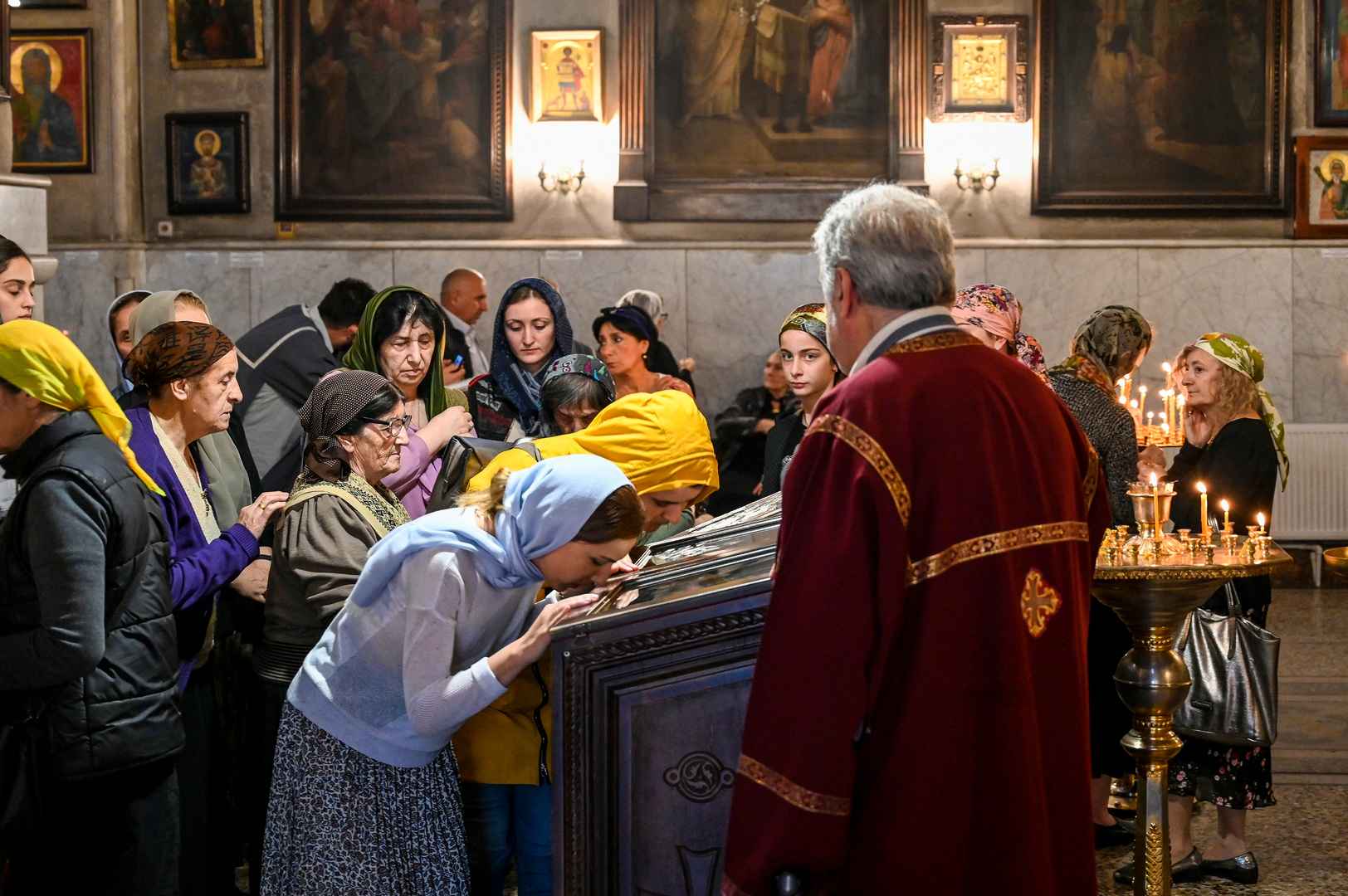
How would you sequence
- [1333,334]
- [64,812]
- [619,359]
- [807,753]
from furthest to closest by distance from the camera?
[1333,334] < [619,359] < [64,812] < [807,753]

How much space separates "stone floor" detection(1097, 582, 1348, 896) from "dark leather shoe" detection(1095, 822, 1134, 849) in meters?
0.03

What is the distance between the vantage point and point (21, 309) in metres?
4.47

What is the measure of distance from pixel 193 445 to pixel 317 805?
1.64 meters

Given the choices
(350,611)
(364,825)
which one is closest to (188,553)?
(350,611)

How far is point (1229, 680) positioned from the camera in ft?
12.9

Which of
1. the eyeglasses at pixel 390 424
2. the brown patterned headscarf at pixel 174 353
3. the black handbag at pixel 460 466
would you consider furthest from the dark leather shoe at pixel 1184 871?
the brown patterned headscarf at pixel 174 353

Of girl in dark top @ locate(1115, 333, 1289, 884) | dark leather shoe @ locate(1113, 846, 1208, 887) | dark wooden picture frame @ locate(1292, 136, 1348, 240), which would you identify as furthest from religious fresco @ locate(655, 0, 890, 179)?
dark leather shoe @ locate(1113, 846, 1208, 887)

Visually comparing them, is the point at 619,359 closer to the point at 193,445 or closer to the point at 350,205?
the point at 193,445

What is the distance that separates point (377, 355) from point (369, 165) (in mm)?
6158

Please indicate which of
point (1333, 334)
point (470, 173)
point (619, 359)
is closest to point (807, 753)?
point (619, 359)

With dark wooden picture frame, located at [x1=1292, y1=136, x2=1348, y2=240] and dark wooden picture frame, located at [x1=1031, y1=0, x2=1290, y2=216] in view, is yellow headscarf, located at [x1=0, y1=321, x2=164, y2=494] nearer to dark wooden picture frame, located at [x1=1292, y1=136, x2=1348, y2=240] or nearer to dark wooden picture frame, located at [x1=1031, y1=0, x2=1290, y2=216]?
dark wooden picture frame, located at [x1=1031, y1=0, x2=1290, y2=216]

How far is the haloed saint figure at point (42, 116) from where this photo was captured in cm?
989

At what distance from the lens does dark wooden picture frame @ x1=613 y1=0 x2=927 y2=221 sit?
9.83m

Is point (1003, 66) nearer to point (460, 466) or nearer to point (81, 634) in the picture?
point (460, 466)
